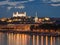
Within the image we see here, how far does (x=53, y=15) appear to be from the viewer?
38.6 ft

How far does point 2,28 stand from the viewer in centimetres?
1216

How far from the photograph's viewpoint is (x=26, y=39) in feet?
37.5

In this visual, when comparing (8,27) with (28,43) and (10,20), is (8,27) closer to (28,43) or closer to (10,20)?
(10,20)

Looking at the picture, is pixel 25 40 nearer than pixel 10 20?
Yes

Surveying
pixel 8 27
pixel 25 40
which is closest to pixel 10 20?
pixel 8 27

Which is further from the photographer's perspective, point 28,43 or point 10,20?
point 10,20

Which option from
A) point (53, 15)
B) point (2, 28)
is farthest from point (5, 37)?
point (53, 15)

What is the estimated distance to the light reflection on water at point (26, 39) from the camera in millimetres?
10977

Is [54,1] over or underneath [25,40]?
over

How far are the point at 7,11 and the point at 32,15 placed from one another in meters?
0.76

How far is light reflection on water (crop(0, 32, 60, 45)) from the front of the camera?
10977mm

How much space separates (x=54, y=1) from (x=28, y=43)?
5.60ft

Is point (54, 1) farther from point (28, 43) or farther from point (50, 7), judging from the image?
point (28, 43)

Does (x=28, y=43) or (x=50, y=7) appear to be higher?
(x=50, y=7)
